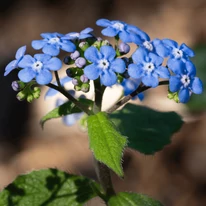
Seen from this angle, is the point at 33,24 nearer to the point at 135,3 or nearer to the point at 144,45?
the point at 135,3

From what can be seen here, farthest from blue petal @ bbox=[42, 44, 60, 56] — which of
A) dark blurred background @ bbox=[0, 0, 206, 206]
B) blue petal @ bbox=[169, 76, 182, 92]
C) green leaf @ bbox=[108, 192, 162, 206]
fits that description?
dark blurred background @ bbox=[0, 0, 206, 206]

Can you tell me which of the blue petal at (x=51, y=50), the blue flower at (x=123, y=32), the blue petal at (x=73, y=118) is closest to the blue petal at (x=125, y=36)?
the blue flower at (x=123, y=32)

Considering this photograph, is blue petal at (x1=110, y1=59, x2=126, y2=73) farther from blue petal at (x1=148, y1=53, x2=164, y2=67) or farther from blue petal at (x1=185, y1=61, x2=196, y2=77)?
blue petal at (x1=185, y1=61, x2=196, y2=77)

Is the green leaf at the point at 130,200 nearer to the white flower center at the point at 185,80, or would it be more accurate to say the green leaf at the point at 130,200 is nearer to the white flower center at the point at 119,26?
the white flower center at the point at 185,80

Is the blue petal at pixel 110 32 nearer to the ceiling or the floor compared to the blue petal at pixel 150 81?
nearer to the ceiling

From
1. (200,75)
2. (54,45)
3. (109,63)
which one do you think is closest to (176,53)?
(109,63)

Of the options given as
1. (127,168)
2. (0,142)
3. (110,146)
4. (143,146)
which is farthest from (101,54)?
(0,142)
